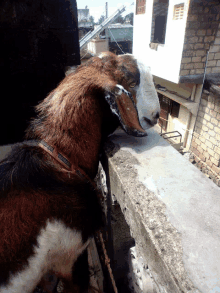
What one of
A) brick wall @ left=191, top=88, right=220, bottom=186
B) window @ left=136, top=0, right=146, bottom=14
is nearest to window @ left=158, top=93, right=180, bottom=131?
brick wall @ left=191, top=88, right=220, bottom=186

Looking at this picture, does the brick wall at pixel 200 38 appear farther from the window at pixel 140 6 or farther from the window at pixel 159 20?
the window at pixel 140 6

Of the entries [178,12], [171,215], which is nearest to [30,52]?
[171,215]

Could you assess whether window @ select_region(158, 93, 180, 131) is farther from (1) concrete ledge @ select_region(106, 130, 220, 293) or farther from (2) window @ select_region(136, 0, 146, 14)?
(1) concrete ledge @ select_region(106, 130, 220, 293)

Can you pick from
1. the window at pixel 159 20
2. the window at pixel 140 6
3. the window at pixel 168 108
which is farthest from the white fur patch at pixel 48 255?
the window at pixel 140 6

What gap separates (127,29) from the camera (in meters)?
19.9

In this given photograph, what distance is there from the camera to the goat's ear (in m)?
1.51

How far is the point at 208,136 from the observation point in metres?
7.15

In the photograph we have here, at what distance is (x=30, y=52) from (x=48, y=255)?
7.10 ft

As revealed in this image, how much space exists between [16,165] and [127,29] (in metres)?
21.8

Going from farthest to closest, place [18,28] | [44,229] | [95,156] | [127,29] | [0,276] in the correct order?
[127,29] < [18,28] < [95,156] < [44,229] < [0,276]

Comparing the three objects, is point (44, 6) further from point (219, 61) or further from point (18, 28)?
point (219, 61)

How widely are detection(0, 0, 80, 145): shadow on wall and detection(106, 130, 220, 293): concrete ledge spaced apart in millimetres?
1548

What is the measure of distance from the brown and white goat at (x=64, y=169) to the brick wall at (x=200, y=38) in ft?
21.4

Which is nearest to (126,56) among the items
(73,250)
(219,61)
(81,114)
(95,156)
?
(81,114)
